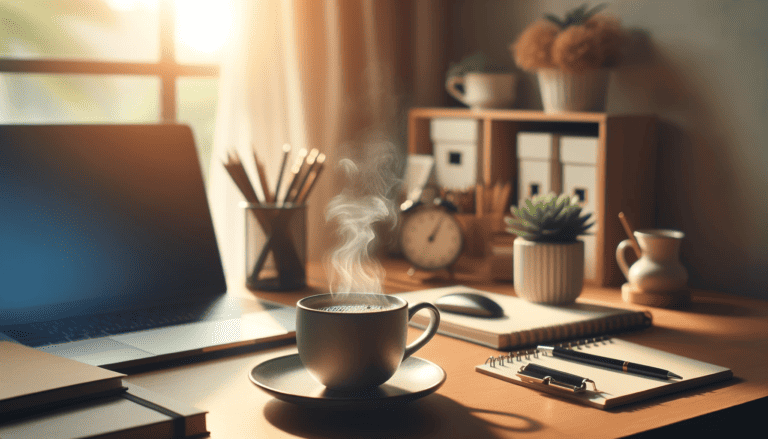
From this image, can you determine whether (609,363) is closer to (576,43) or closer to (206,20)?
(576,43)

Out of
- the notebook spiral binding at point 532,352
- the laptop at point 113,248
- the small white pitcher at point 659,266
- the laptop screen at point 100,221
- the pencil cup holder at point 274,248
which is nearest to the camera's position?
the notebook spiral binding at point 532,352

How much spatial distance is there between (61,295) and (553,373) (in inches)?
29.6

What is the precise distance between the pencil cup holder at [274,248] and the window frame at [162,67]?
501mm

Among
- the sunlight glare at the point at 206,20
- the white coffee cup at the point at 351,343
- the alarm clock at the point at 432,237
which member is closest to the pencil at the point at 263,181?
the alarm clock at the point at 432,237

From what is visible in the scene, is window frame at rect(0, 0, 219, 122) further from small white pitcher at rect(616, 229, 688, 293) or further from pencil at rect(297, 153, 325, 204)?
small white pitcher at rect(616, 229, 688, 293)

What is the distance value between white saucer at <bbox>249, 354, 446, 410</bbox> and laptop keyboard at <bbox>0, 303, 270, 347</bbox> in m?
0.31

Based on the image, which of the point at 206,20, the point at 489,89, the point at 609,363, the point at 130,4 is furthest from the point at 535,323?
the point at 130,4

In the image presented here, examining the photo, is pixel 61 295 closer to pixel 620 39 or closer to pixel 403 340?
pixel 403 340

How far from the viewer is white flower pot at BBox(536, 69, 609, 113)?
5.19ft

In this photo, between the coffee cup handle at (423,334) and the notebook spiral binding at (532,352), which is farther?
A: the notebook spiral binding at (532,352)

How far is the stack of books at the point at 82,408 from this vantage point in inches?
24.4

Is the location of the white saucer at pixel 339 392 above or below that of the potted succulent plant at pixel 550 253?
below

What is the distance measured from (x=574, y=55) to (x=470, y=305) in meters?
0.69

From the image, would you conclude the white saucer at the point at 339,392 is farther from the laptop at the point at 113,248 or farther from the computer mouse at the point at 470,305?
the computer mouse at the point at 470,305
